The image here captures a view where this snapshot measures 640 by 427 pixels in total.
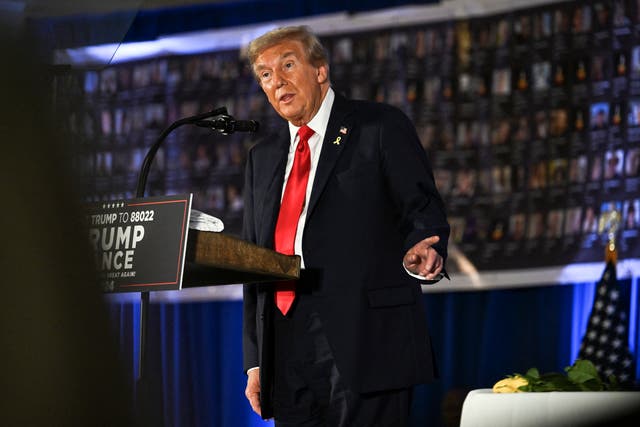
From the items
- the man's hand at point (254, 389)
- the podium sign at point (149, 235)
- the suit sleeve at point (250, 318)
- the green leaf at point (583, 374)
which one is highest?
the podium sign at point (149, 235)

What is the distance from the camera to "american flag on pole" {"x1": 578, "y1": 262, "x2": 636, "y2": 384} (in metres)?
4.41

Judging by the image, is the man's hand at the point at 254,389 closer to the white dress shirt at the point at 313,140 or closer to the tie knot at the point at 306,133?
the white dress shirt at the point at 313,140

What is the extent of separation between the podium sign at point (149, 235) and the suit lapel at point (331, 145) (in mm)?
654

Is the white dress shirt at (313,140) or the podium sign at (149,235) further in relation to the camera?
the white dress shirt at (313,140)

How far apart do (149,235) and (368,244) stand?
2.25 feet

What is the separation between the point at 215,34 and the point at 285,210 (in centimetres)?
395

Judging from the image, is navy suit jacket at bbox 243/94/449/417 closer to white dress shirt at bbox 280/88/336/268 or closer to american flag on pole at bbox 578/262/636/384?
white dress shirt at bbox 280/88/336/268

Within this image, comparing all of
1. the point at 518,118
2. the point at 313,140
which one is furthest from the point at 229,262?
the point at 518,118

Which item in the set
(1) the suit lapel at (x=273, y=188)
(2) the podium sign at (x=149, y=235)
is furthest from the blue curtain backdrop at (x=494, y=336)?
(2) the podium sign at (x=149, y=235)

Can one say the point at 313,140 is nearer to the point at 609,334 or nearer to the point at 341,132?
the point at 341,132

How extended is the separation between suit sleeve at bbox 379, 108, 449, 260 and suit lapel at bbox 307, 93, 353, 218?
0.08 meters

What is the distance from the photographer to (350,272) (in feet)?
5.59

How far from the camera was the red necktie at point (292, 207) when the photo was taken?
5.79ft

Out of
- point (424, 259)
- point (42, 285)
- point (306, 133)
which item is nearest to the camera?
point (42, 285)
